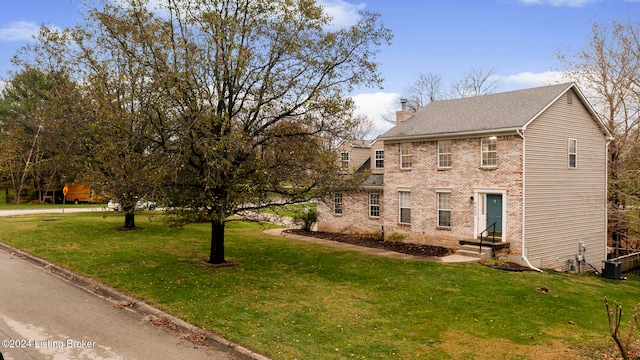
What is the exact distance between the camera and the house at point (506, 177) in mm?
18219

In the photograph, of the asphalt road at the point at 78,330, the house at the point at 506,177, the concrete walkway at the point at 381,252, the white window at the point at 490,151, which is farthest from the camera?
the white window at the point at 490,151

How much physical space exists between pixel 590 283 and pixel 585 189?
696 centimetres

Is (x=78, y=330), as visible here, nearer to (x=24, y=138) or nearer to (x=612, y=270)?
(x=612, y=270)

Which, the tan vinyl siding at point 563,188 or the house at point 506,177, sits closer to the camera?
the house at point 506,177

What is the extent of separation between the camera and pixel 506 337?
9.20 m

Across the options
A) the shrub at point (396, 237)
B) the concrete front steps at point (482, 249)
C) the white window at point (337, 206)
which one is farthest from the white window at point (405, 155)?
the concrete front steps at point (482, 249)

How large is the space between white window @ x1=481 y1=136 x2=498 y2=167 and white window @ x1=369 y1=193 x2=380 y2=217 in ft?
21.7

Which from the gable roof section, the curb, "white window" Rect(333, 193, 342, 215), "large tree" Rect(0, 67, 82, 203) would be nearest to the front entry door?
the gable roof section

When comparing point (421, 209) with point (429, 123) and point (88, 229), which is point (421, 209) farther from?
point (88, 229)

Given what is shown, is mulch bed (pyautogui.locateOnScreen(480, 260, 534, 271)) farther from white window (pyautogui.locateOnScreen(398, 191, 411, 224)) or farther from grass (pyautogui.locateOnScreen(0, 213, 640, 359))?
white window (pyautogui.locateOnScreen(398, 191, 411, 224))

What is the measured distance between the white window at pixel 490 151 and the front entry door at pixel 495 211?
1.39m

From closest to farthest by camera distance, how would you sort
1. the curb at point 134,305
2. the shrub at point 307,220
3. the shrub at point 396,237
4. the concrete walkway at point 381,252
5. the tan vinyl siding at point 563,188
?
the curb at point 134,305 → the concrete walkway at point 381,252 → the tan vinyl siding at point 563,188 → the shrub at point 396,237 → the shrub at point 307,220

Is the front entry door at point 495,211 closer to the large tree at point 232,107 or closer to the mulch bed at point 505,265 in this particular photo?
the mulch bed at point 505,265

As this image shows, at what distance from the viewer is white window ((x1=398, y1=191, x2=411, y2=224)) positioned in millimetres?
22078
